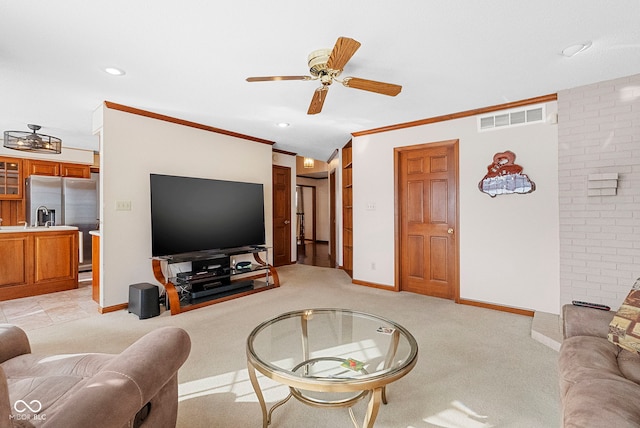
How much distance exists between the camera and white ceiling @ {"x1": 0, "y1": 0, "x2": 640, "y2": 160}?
6.29 feet

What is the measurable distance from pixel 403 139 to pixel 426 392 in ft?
10.9

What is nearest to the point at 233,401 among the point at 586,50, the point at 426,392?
the point at 426,392

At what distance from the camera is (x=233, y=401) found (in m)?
1.92

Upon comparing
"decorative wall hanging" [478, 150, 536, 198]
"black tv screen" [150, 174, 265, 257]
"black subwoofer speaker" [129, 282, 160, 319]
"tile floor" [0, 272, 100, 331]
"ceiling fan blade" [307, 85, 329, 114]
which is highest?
"ceiling fan blade" [307, 85, 329, 114]

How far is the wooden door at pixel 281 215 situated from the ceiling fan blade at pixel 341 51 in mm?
4215

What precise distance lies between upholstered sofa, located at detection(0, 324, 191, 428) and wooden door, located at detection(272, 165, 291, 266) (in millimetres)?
4728

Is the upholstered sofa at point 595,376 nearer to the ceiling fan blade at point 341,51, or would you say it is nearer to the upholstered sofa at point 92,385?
the upholstered sofa at point 92,385

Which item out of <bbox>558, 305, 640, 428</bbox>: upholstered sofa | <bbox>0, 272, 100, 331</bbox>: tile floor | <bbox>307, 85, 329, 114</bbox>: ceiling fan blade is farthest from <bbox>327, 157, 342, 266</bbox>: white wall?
<bbox>558, 305, 640, 428</bbox>: upholstered sofa

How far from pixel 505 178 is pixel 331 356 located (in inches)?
116

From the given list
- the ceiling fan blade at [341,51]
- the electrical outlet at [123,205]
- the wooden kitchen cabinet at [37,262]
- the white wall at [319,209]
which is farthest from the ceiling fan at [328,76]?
the white wall at [319,209]

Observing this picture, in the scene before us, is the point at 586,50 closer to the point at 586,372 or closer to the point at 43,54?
the point at 586,372

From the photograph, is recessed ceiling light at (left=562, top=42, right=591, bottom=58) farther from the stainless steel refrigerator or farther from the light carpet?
the stainless steel refrigerator

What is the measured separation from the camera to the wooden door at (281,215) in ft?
20.5

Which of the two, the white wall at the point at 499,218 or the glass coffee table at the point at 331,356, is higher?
the white wall at the point at 499,218
